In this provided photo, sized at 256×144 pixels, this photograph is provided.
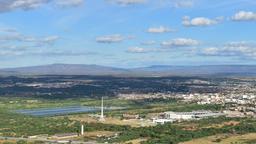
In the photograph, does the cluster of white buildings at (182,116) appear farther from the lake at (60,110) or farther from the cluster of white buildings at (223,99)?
the cluster of white buildings at (223,99)

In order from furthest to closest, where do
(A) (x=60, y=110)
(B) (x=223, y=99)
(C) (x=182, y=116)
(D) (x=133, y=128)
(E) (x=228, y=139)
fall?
(B) (x=223, y=99) < (A) (x=60, y=110) < (C) (x=182, y=116) < (D) (x=133, y=128) < (E) (x=228, y=139)

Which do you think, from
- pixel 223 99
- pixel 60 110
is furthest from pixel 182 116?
pixel 223 99

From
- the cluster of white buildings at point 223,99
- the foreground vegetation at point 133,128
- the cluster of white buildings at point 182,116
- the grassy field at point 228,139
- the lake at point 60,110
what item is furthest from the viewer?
the cluster of white buildings at point 223,99

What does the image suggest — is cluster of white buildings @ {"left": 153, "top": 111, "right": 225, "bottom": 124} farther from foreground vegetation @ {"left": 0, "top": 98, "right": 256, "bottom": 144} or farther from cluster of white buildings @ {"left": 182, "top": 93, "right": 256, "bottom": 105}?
cluster of white buildings @ {"left": 182, "top": 93, "right": 256, "bottom": 105}

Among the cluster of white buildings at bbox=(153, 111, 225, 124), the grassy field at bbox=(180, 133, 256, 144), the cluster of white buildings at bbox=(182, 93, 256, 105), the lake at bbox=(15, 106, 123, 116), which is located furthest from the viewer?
the cluster of white buildings at bbox=(182, 93, 256, 105)

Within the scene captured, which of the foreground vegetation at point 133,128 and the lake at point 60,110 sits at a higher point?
the lake at point 60,110

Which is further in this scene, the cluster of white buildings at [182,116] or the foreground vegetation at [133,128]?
the cluster of white buildings at [182,116]

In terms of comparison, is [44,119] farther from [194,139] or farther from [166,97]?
[166,97]

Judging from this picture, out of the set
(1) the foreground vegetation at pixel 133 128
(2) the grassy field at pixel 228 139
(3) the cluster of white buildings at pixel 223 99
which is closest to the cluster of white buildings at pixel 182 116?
(1) the foreground vegetation at pixel 133 128

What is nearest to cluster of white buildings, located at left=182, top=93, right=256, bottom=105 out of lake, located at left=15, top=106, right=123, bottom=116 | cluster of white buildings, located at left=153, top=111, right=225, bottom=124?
lake, located at left=15, top=106, right=123, bottom=116

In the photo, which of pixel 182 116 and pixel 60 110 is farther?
pixel 60 110

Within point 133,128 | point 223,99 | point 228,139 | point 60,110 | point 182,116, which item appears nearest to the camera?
point 228,139

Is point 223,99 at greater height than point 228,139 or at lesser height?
greater

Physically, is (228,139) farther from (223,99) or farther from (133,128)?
(223,99)
